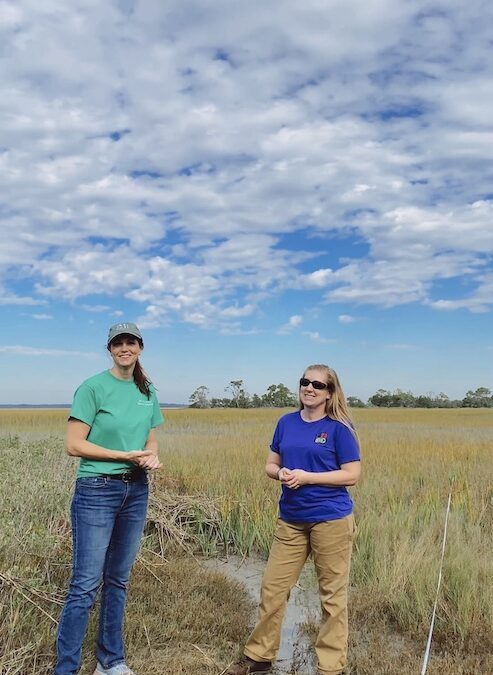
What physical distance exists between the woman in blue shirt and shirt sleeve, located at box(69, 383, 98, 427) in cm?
113

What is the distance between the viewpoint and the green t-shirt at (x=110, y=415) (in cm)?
336

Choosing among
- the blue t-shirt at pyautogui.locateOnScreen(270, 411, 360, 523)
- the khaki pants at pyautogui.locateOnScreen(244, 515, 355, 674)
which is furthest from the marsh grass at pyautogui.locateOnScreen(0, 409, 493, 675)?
the blue t-shirt at pyautogui.locateOnScreen(270, 411, 360, 523)

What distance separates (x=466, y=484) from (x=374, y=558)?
140 inches

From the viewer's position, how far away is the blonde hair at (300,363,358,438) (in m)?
3.80

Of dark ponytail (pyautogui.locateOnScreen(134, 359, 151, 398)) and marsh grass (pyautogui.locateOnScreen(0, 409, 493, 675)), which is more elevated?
dark ponytail (pyautogui.locateOnScreen(134, 359, 151, 398))

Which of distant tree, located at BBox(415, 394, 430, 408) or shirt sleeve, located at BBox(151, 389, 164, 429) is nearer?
shirt sleeve, located at BBox(151, 389, 164, 429)

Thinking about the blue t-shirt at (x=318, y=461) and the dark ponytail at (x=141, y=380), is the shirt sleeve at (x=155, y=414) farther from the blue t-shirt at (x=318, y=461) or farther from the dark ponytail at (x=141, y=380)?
the blue t-shirt at (x=318, y=461)

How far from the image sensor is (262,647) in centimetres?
387

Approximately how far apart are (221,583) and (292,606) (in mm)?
635

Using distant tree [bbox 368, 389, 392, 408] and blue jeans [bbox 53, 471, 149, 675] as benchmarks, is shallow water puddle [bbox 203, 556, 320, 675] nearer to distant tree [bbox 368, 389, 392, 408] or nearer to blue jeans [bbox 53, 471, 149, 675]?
blue jeans [bbox 53, 471, 149, 675]

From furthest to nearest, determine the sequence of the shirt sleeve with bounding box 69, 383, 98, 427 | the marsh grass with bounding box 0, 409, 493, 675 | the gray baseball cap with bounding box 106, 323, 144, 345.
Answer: the marsh grass with bounding box 0, 409, 493, 675, the gray baseball cap with bounding box 106, 323, 144, 345, the shirt sleeve with bounding box 69, 383, 98, 427

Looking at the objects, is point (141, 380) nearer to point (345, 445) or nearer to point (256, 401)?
point (345, 445)

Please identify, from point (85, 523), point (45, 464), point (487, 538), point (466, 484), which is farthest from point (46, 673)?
point (466, 484)

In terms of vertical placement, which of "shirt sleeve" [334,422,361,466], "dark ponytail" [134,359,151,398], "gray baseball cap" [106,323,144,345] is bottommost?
"shirt sleeve" [334,422,361,466]
